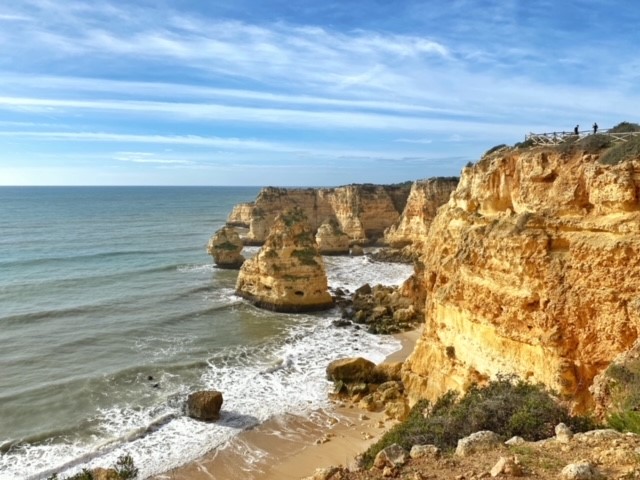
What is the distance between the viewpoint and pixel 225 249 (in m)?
50.3

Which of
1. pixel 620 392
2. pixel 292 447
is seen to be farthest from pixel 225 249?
pixel 620 392

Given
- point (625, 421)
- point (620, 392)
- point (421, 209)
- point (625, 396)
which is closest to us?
point (625, 421)

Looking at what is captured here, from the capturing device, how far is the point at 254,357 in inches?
1024

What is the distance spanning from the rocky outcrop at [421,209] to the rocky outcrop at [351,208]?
7.17 metres

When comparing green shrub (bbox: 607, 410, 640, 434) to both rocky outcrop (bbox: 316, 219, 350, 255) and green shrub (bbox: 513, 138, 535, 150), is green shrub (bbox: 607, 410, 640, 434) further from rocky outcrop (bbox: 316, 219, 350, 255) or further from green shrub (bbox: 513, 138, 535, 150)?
rocky outcrop (bbox: 316, 219, 350, 255)

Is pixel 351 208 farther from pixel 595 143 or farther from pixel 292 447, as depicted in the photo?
pixel 595 143

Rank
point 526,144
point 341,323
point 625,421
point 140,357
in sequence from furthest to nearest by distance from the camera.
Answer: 1. point 341,323
2. point 140,357
3. point 526,144
4. point 625,421

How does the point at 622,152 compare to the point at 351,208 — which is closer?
the point at 622,152

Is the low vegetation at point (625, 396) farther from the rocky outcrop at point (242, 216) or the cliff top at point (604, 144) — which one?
the rocky outcrop at point (242, 216)

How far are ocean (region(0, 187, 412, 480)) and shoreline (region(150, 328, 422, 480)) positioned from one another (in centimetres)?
59

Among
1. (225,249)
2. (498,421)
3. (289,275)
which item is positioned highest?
(498,421)

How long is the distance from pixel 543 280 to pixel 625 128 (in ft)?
20.9

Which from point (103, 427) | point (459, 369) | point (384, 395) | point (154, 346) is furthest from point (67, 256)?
point (459, 369)

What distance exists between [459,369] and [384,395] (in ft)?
16.5
